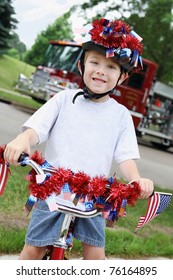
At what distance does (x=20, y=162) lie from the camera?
1.83 meters

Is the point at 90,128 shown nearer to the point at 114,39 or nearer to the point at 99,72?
the point at 99,72

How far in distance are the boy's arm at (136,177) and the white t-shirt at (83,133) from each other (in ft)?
0.10

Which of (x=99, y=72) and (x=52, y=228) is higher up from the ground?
(x=99, y=72)

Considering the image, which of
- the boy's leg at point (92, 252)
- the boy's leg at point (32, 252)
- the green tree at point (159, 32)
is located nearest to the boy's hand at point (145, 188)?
the boy's leg at point (92, 252)

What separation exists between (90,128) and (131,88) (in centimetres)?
1331

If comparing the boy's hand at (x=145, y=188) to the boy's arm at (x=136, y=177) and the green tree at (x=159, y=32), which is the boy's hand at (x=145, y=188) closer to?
the boy's arm at (x=136, y=177)

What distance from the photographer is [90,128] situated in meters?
2.19

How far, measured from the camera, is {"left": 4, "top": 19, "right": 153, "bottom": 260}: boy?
2.16 metres

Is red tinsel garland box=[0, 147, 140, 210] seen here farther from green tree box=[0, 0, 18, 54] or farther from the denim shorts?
green tree box=[0, 0, 18, 54]

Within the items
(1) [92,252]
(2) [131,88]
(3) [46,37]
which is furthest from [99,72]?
(3) [46,37]

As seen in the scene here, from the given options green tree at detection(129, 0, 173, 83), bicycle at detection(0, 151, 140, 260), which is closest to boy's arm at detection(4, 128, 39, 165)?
bicycle at detection(0, 151, 140, 260)
